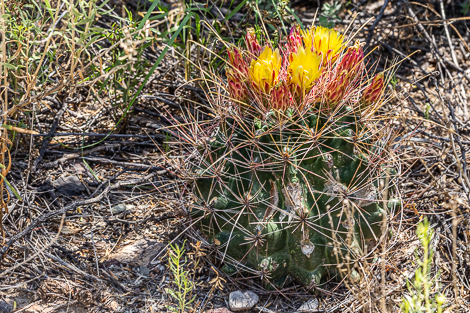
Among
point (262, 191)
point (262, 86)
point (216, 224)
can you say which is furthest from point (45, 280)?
point (262, 86)

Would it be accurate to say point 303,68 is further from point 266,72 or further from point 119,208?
point 119,208

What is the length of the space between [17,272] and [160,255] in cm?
64

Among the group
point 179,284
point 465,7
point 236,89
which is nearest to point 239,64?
point 236,89

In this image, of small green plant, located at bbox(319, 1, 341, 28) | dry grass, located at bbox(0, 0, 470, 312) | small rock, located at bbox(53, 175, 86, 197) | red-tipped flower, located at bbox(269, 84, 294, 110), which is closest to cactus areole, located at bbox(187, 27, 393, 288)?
red-tipped flower, located at bbox(269, 84, 294, 110)

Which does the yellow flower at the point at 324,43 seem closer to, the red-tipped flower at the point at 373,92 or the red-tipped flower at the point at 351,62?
the red-tipped flower at the point at 351,62

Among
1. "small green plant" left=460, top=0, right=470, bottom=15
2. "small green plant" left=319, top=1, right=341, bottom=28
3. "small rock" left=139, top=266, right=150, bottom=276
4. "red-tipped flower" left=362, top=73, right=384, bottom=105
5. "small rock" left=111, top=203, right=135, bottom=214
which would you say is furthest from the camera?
"small green plant" left=460, top=0, right=470, bottom=15

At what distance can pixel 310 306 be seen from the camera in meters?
A: 1.98

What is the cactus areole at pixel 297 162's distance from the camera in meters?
1.80

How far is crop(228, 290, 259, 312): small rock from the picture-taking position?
1.97m

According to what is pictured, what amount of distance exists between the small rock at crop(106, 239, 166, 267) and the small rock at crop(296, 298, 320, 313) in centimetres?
75

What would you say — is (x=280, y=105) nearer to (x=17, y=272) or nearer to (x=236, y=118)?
(x=236, y=118)

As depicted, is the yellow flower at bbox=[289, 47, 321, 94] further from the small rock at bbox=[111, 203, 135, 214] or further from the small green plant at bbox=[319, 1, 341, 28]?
the small green plant at bbox=[319, 1, 341, 28]

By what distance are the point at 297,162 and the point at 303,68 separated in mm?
378

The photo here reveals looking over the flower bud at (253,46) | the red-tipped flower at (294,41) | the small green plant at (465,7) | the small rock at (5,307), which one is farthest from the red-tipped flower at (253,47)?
the small green plant at (465,7)
